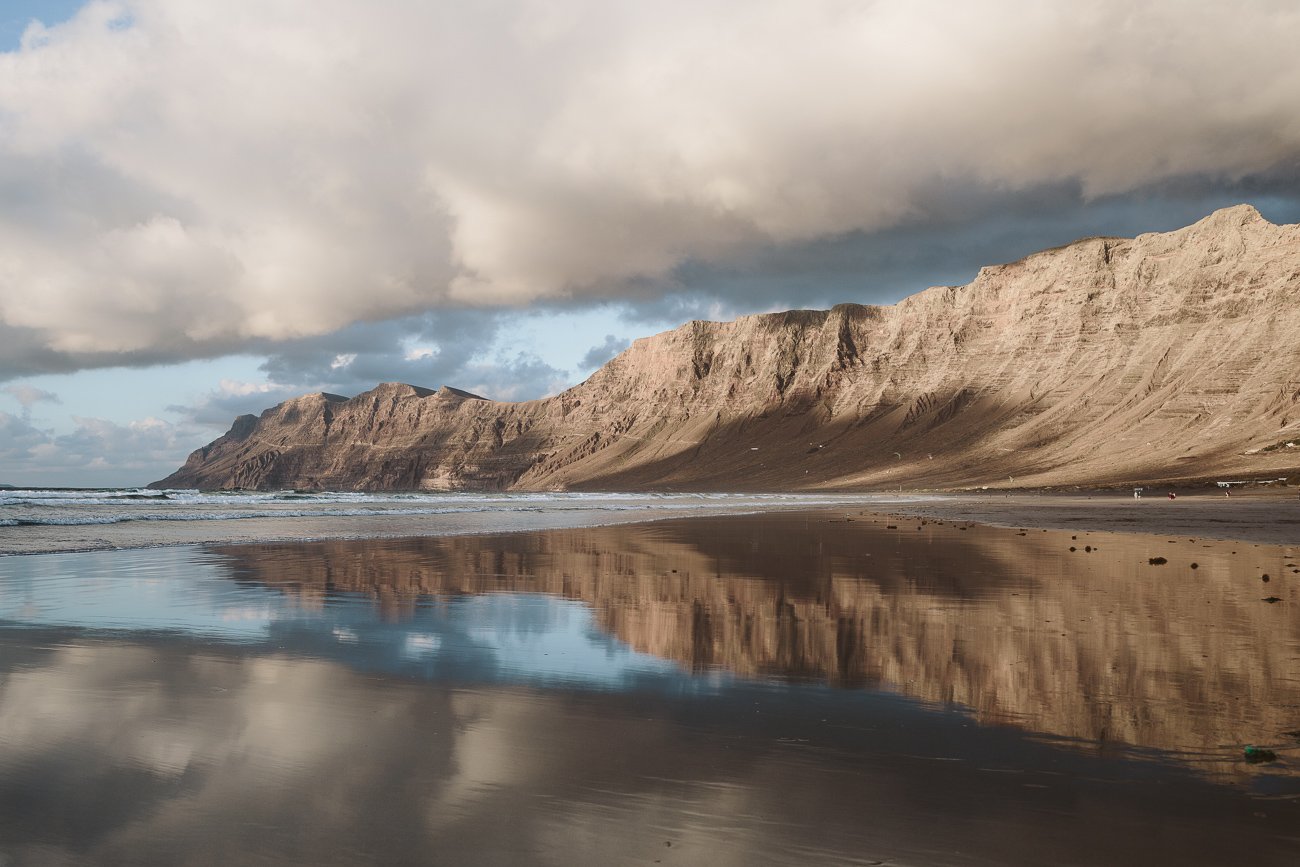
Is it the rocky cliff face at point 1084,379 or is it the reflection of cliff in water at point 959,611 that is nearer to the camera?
the reflection of cliff in water at point 959,611

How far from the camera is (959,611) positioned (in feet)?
40.9

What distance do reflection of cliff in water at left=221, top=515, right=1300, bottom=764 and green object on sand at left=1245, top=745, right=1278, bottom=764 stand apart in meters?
0.24

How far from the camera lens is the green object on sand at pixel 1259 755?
18.8 feet

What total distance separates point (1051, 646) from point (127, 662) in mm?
10379

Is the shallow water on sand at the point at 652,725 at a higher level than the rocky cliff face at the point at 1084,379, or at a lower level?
lower

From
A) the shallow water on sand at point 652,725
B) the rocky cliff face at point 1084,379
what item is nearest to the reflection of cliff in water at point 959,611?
the shallow water on sand at point 652,725

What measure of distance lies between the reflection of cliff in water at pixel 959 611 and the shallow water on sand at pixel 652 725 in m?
0.07

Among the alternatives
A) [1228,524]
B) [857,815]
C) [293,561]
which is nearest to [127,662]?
[857,815]

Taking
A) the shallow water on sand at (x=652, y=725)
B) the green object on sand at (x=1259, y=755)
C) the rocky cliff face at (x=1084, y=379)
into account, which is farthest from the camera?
the rocky cliff face at (x=1084, y=379)

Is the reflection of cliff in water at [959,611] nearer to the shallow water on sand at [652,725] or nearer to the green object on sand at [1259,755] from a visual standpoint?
the shallow water on sand at [652,725]

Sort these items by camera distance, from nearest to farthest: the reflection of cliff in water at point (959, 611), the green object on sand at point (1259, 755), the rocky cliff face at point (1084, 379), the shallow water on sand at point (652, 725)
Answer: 1. the shallow water on sand at point (652, 725)
2. the green object on sand at point (1259, 755)
3. the reflection of cliff in water at point (959, 611)
4. the rocky cliff face at point (1084, 379)

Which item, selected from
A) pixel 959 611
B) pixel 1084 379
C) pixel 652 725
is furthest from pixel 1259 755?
pixel 1084 379

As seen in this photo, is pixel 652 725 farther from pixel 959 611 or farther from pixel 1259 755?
pixel 959 611

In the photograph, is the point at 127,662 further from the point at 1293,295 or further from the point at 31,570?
the point at 1293,295
